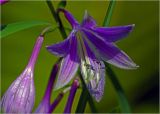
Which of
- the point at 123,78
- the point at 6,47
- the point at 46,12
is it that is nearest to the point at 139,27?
the point at 123,78

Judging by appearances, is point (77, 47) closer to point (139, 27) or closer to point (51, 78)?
point (51, 78)

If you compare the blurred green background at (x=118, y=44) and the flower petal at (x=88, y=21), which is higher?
the flower petal at (x=88, y=21)

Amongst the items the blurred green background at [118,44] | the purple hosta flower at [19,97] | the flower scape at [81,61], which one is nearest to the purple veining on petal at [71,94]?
the flower scape at [81,61]

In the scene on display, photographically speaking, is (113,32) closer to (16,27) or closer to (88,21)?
(88,21)

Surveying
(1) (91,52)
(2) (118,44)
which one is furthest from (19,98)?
(2) (118,44)

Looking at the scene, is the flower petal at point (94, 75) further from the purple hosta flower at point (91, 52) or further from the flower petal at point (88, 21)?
the flower petal at point (88, 21)

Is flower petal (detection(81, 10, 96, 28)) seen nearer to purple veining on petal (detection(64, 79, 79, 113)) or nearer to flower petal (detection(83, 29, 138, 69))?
flower petal (detection(83, 29, 138, 69))
